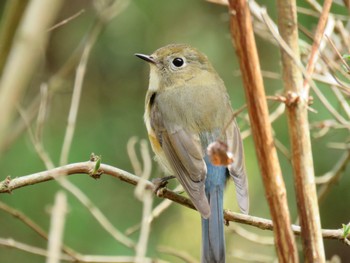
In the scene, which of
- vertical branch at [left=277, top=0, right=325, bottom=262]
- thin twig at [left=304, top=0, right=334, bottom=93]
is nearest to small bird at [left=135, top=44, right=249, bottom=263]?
vertical branch at [left=277, top=0, right=325, bottom=262]

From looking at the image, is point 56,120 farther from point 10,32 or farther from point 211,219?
point 10,32

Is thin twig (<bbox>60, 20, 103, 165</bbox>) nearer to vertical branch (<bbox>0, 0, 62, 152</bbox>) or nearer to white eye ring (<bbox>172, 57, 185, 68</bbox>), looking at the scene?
white eye ring (<bbox>172, 57, 185, 68</bbox>)

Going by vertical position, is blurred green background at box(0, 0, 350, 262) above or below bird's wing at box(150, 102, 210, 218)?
above

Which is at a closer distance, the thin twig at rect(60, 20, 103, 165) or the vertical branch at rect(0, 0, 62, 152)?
the vertical branch at rect(0, 0, 62, 152)

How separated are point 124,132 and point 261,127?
4.78 meters

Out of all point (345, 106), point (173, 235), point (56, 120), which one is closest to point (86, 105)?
point (56, 120)

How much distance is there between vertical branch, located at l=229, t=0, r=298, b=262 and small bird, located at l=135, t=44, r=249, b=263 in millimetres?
1744

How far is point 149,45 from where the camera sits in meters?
6.25

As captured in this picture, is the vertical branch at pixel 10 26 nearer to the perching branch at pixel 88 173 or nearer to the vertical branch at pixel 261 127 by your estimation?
the vertical branch at pixel 261 127

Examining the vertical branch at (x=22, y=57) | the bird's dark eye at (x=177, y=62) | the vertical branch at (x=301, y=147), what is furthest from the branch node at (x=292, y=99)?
the bird's dark eye at (x=177, y=62)

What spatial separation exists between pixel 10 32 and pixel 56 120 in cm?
456

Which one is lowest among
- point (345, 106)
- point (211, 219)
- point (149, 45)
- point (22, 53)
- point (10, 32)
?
point (22, 53)

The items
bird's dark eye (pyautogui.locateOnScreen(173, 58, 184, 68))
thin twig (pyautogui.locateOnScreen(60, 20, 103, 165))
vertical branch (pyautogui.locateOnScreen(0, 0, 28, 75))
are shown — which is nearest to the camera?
vertical branch (pyautogui.locateOnScreen(0, 0, 28, 75))

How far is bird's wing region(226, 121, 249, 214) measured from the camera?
3469 mm
